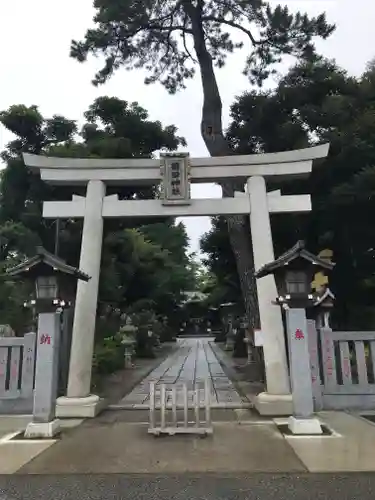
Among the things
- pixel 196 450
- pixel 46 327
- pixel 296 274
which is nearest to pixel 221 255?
pixel 296 274

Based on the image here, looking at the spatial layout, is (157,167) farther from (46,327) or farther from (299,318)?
(299,318)

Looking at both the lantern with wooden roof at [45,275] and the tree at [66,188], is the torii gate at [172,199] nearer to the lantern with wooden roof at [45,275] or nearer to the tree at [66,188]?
the lantern with wooden roof at [45,275]

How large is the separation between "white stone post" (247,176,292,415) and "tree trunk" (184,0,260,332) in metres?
1.98

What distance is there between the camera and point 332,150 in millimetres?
13875

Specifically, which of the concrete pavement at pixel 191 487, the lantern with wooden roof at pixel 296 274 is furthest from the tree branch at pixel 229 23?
the concrete pavement at pixel 191 487

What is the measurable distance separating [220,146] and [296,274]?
6554mm

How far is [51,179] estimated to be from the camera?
9953 mm

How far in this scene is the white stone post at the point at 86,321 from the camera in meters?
8.49

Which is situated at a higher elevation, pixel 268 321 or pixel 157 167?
pixel 157 167

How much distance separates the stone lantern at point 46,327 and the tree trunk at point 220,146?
526 cm

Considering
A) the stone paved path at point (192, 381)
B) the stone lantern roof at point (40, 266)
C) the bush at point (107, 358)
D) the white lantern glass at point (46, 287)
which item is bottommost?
the stone paved path at point (192, 381)

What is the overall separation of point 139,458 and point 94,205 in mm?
5736

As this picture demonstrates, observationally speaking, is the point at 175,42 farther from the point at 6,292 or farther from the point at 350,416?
the point at 350,416

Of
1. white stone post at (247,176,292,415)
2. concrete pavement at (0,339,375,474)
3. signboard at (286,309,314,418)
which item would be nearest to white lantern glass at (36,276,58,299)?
concrete pavement at (0,339,375,474)
